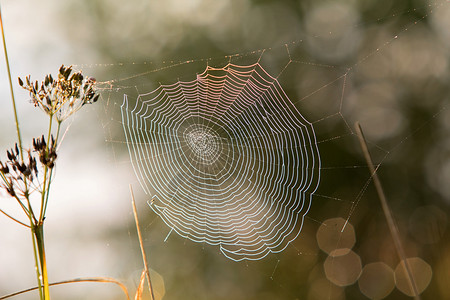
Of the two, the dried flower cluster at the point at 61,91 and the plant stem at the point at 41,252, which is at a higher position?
the dried flower cluster at the point at 61,91

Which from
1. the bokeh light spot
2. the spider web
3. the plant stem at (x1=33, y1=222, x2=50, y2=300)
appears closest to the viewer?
the plant stem at (x1=33, y1=222, x2=50, y2=300)

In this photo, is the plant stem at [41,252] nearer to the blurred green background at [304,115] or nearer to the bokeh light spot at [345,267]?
the blurred green background at [304,115]

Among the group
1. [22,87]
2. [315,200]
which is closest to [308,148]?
[315,200]

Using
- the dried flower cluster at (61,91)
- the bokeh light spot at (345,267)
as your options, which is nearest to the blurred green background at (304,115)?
the bokeh light spot at (345,267)

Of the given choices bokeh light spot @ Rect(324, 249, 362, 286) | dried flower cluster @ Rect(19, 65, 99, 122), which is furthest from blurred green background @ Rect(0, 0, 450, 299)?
dried flower cluster @ Rect(19, 65, 99, 122)

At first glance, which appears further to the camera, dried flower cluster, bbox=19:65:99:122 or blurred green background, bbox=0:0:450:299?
blurred green background, bbox=0:0:450:299

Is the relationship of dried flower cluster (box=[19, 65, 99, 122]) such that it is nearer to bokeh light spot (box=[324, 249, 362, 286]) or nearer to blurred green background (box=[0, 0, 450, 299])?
blurred green background (box=[0, 0, 450, 299])

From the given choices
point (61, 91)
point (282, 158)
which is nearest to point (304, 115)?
point (282, 158)

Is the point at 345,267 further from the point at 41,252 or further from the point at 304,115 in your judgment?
the point at 41,252
